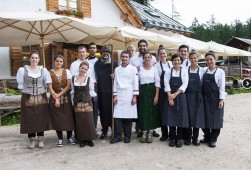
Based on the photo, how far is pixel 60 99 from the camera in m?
5.49

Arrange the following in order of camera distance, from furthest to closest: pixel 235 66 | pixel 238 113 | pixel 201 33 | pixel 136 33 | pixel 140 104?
pixel 201 33 → pixel 235 66 → pixel 238 113 → pixel 136 33 → pixel 140 104

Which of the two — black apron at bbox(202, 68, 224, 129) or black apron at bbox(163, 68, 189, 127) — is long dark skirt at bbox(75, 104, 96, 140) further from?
black apron at bbox(202, 68, 224, 129)

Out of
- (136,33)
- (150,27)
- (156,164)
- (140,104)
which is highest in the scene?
(150,27)

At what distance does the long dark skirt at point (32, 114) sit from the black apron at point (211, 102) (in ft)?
9.50

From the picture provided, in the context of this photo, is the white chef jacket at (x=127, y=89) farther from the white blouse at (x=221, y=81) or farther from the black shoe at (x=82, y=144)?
the white blouse at (x=221, y=81)

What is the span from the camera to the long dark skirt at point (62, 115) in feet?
18.1

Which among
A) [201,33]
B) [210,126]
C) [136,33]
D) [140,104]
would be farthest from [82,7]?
[201,33]

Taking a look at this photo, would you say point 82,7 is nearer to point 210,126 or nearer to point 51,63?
point 51,63

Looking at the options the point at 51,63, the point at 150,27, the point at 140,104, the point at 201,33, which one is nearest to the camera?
the point at 140,104

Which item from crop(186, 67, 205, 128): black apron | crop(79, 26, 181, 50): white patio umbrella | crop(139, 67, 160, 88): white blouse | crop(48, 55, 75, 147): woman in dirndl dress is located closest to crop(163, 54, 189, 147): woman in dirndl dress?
crop(186, 67, 205, 128): black apron

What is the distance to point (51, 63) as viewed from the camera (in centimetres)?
1265

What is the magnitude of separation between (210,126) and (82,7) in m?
9.49

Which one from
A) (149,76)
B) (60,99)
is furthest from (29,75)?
(149,76)

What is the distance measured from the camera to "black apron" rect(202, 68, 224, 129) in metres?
5.44
